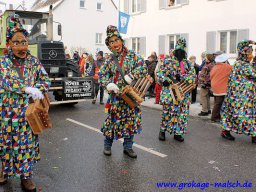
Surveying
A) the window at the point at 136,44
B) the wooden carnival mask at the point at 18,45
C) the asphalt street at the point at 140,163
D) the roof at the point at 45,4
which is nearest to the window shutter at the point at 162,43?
the window at the point at 136,44

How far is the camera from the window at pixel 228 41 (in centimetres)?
1350

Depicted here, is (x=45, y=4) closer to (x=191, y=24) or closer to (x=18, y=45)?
(x=191, y=24)

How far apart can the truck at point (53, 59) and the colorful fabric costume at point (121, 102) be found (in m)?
4.34

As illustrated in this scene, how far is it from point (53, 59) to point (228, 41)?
26.1 ft

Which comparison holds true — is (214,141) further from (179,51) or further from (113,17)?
(113,17)

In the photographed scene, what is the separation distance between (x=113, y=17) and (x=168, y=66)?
32.5 metres

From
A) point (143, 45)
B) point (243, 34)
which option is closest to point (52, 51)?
point (243, 34)

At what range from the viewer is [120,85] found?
4.94 m

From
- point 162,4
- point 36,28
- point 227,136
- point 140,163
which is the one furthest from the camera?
point 162,4

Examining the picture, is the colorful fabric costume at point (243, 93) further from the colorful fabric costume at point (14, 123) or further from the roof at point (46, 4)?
the roof at point (46, 4)

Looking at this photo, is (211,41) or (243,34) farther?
(211,41)

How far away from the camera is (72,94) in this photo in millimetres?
9352

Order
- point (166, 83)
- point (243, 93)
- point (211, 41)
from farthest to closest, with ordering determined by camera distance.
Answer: point (211, 41) < point (243, 93) < point (166, 83)

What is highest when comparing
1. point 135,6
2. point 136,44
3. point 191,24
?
point 135,6
